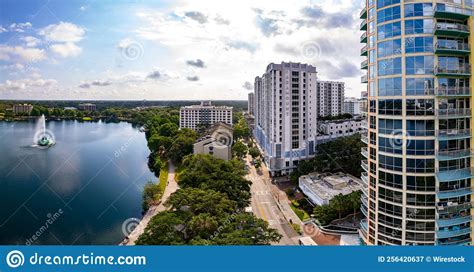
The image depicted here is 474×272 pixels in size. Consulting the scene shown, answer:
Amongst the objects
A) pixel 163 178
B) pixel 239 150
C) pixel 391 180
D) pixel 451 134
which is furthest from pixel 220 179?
pixel 239 150

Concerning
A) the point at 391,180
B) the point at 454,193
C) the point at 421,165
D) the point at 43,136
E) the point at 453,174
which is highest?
the point at 43,136

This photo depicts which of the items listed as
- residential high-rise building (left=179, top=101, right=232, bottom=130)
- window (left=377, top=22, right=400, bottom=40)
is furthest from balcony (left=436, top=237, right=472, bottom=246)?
residential high-rise building (left=179, top=101, right=232, bottom=130)

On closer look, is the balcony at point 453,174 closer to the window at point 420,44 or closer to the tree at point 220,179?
the window at point 420,44

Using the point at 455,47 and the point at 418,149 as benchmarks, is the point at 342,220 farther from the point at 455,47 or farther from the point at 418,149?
the point at 455,47

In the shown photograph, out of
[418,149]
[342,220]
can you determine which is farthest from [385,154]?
[342,220]

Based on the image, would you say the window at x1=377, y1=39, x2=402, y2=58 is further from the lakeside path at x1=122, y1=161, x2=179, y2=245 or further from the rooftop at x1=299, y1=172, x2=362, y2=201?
the lakeside path at x1=122, y1=161, x2=179, y2=245

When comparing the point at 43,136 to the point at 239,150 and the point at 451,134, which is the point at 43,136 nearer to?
the point at 239,150

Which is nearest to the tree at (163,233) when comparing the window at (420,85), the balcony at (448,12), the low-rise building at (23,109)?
the window at (420,85)
